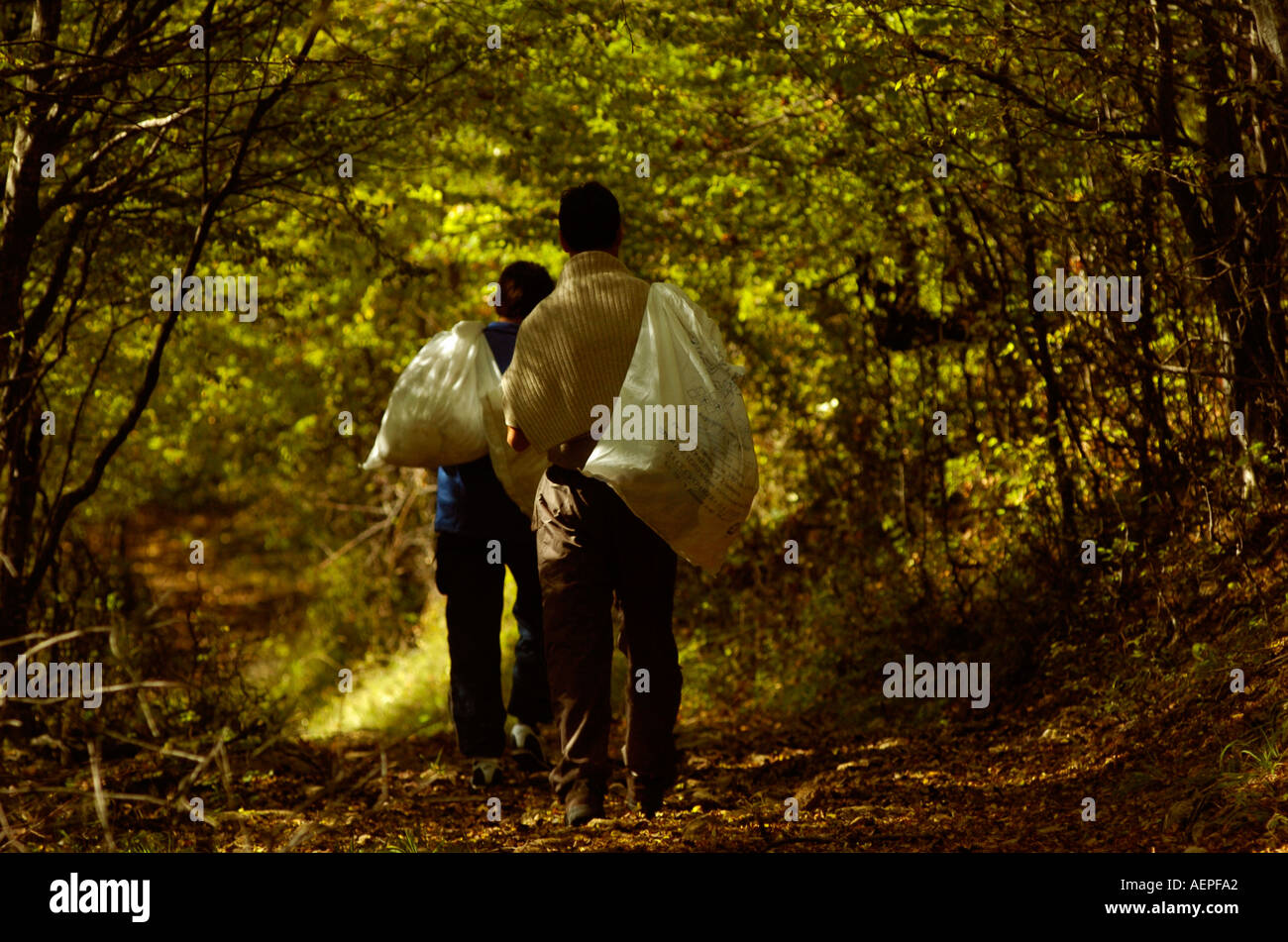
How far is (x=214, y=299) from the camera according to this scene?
331 inches

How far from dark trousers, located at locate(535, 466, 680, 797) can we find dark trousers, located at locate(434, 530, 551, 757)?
1.13 meters

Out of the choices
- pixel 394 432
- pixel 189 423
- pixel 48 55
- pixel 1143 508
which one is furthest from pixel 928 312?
pixel 189 423

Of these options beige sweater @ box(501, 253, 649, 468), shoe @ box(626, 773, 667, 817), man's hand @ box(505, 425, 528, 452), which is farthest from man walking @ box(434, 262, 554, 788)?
shoe @ box(626, 773, 667, 817)

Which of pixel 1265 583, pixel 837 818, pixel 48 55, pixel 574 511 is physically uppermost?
pixel 48 55

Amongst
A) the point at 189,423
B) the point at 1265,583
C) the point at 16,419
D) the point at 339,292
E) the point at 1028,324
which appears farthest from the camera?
the point at 189,423

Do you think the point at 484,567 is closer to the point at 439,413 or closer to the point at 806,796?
the point at 439,413

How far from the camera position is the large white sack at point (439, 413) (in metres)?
5.95

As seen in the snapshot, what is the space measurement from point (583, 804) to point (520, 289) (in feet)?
7.83

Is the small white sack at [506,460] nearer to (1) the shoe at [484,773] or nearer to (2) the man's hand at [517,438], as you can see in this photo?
(2) the man's hand at [517,438]

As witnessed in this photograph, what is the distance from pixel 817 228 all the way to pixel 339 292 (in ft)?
21.1

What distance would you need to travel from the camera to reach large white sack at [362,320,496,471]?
5949 millimetres

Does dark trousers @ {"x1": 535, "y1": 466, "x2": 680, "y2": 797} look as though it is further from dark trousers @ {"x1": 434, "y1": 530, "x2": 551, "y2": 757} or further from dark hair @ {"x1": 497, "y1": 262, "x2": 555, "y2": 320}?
dark hair @ {"x1": 497, "y1": 262, "x2": 555, "y2": 320}
